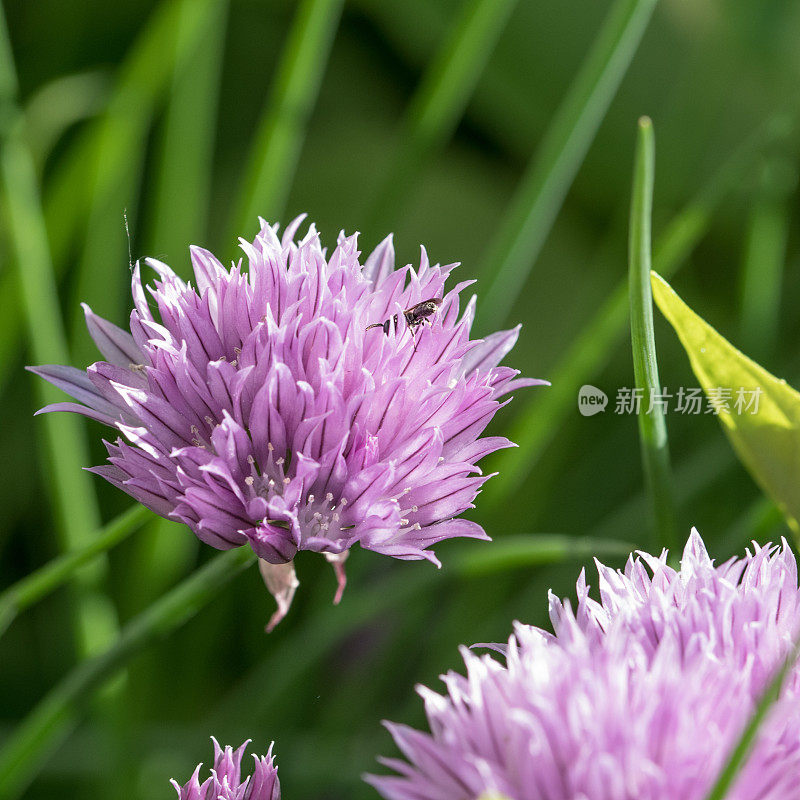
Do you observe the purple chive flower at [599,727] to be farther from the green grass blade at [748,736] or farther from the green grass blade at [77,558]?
the green grass blade at [77,558]

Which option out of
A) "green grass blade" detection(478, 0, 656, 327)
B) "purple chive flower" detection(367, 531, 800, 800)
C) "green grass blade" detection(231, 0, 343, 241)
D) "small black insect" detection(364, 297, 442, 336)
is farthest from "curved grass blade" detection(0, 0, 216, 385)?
"purple chive flower" detection(367, 531, 800, 800)

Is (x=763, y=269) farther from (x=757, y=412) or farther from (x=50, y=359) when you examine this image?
(x=50, y=359)

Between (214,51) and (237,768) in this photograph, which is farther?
(214,51)

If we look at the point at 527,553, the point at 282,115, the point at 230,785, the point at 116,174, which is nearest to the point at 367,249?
the point at 282,115

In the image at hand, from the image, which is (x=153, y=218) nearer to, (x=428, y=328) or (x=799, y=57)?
(x=428, y=328)

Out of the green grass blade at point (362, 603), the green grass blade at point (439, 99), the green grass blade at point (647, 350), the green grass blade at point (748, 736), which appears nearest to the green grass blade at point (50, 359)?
the green grass blade at point (362, 603)

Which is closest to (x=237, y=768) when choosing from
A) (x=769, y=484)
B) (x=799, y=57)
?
(x=769, y=484)
